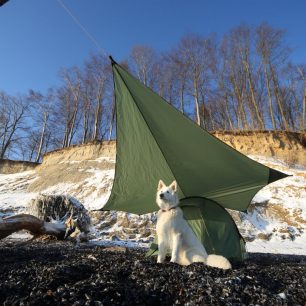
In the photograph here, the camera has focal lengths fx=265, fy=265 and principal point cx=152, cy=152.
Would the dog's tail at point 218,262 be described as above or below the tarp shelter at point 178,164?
below

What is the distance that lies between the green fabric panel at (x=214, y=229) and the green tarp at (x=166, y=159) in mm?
265

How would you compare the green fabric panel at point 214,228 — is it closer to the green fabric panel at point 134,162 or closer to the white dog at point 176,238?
the green fabric panel at point 134,162

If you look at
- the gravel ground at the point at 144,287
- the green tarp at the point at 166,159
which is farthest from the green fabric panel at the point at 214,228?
the gravel ground at the point at 144,287

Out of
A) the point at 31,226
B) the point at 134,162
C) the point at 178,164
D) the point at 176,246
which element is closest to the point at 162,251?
the point at 176,246

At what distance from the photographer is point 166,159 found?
554 centimetres

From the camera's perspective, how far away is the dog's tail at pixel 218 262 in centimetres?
335

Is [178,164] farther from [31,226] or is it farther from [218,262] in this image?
[31,226]

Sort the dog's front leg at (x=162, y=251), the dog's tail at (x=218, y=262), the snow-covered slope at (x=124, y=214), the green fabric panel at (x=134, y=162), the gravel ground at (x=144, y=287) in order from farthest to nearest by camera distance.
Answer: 1. the snow-covered slope at (x=124, y=214)
2. the green fabric panel at (x=134, y=162)
3. the dog's front leg at (x=162, y=251)
4. the dog's tail at (x=218, y=262)
5. the gravel ground at (x=144, y=287)

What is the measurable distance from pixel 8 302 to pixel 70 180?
1973 centimetres

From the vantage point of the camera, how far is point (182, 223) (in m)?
4.04

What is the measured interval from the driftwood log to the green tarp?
3909 mm

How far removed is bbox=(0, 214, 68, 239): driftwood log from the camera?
25.8 feet

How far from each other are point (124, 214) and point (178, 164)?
31.3 feet

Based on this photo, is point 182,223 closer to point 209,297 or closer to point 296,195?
point 209,297
